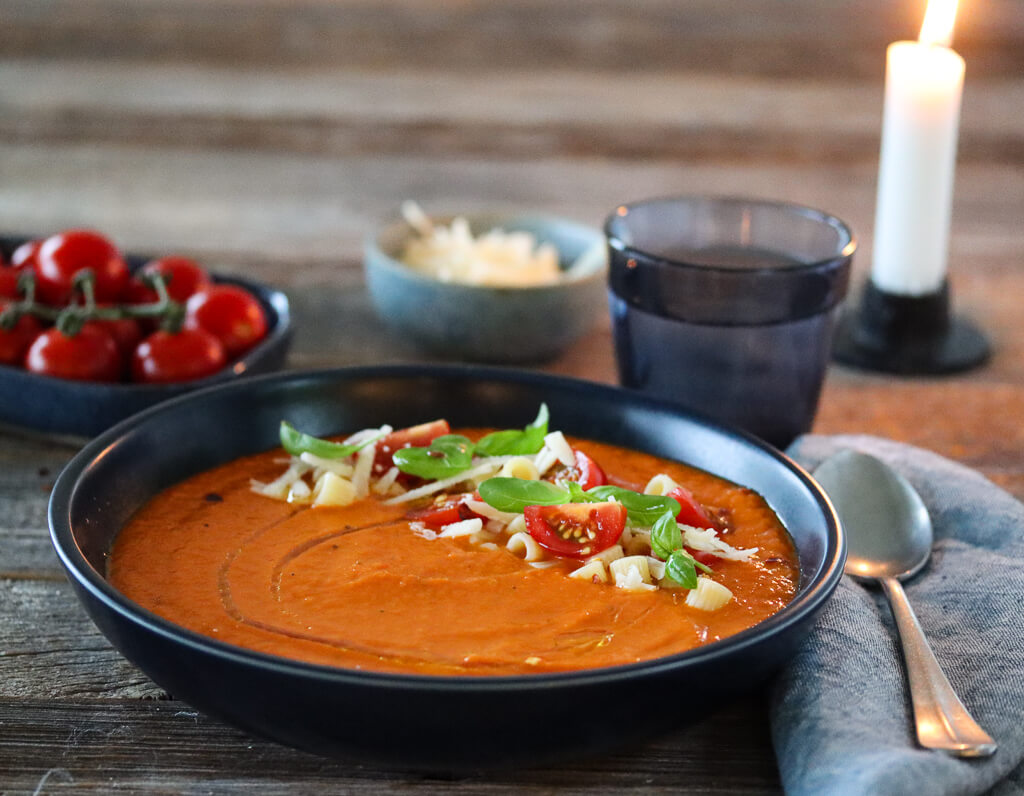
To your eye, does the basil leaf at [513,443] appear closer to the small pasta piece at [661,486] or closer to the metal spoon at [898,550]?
the small pasta piece at [661,486]

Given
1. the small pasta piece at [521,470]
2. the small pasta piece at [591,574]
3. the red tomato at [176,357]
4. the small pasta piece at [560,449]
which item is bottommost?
the red tomato at [176,357]

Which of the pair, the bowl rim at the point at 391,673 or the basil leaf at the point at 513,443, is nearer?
the bowl rim at the point at 391,673

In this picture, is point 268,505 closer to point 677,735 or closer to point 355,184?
point 677,735

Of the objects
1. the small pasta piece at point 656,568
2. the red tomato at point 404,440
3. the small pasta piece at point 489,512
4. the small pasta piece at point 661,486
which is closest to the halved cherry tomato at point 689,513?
the small pasta piece at point 661,486

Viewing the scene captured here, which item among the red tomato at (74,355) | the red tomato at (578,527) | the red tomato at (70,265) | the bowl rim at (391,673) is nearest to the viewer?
the bowl rim at (391,673)

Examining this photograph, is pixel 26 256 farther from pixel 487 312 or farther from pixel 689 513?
pixel 689 513

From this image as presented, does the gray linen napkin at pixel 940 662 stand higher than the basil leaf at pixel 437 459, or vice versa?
the basil leaf at pixel 437 459
